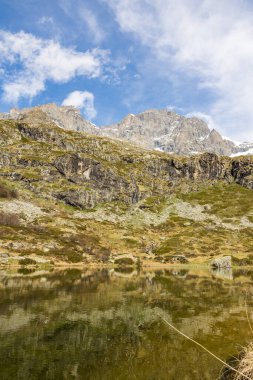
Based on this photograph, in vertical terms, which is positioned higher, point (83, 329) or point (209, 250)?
point (209, 250)

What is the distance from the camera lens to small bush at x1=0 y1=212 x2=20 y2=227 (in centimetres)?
13050

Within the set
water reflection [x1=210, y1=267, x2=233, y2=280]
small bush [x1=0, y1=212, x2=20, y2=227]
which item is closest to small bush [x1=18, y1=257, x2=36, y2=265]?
small bush [x1=0, y1=212, x2=20, y2=227]

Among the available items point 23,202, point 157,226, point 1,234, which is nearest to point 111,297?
point 1,234

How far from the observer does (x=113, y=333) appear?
3209 cm

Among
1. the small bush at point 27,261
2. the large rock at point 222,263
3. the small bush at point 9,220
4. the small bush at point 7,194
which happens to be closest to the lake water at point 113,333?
the small bush at point 27,261

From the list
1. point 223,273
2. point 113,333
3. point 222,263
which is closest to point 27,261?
point 223,273

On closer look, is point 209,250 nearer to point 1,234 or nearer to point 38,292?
point 1,234

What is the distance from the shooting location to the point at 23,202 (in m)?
168

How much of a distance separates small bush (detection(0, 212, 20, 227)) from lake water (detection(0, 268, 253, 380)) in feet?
253

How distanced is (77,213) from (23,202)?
36308 millimetres

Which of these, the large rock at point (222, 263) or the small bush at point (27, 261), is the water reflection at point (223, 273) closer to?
the large rock at point (222, 263)

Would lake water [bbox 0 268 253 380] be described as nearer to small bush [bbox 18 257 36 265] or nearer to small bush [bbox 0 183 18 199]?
small bush [bbox 18 257 36 265]

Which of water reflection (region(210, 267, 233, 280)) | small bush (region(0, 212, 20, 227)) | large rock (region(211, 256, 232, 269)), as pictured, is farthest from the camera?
small bush (region(0, 212, 20, 227))

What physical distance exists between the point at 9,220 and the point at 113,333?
10874 cm
